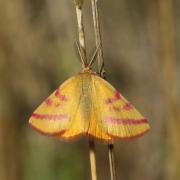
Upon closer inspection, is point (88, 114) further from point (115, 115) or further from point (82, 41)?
point (82, 41)

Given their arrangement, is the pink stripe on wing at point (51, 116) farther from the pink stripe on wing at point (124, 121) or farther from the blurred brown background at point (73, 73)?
the blurred brown background at point (73, 73)

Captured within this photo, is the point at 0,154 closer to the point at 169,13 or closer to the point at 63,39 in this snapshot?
the point at 63,39

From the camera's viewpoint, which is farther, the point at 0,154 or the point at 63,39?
the point at 63,39

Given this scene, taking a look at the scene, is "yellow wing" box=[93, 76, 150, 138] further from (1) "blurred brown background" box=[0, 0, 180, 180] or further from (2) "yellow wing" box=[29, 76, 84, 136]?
(1) "blurred brown background" box=[0, 0, 180, 180]

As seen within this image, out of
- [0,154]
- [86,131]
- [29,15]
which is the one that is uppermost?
[29,15]

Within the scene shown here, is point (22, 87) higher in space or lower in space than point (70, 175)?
higher

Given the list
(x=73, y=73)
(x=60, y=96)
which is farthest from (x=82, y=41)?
(x=73, y=73)

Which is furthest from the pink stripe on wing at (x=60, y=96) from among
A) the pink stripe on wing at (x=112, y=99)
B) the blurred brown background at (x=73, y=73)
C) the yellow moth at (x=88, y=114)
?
the blurred brown background at (x=73, y=73)

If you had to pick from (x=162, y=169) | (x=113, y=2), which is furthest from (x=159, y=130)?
(x=113, y=2)

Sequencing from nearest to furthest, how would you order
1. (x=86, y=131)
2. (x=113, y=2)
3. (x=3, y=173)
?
(x=86, y=131) → (x=3, y=173) → (x=113, y=2)
